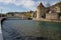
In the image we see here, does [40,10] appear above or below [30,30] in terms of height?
above

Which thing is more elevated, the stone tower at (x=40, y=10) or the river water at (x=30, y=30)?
the stone tower at (x=40, y=10)

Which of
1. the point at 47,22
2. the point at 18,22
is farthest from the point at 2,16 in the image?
the point at 47,22

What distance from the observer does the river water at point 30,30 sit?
2383 millimetres

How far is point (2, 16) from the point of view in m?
2.45

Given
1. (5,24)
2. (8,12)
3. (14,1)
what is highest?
(14,1)

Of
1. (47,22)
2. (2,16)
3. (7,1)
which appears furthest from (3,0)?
(47,22)

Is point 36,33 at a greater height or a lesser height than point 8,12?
lesser

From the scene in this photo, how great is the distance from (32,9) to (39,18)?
0.19m

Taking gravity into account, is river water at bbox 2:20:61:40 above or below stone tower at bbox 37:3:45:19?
below

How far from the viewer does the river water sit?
2383 millimetres

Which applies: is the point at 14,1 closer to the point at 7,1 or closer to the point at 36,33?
the point at 7,1

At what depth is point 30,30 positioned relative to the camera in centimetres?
243

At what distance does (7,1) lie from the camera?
7.90 ft

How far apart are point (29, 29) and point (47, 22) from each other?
0.32 m
